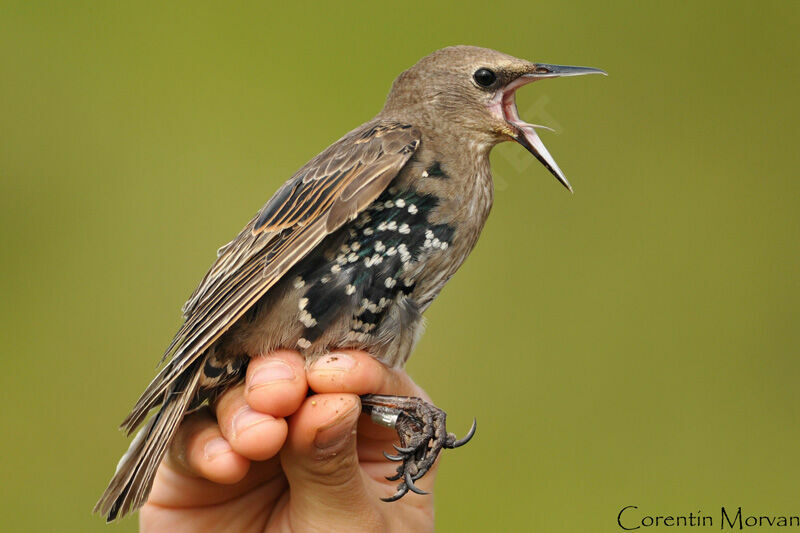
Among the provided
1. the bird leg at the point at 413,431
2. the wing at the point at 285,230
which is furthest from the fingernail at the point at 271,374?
the bird leg at the point at 413,431

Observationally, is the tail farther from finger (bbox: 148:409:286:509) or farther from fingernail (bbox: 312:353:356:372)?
fingernail (bbox: 312:353:356:372)

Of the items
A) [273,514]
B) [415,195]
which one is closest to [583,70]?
[415,195]

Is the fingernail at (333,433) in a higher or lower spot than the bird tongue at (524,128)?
lower

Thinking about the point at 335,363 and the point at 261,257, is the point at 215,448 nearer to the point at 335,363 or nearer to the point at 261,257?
the point at 335,363

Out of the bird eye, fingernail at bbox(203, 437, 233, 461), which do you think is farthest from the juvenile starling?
the bird eye

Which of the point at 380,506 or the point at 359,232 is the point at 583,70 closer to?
the point at 359,232

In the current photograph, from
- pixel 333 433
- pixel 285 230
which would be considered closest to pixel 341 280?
pixel 285 230

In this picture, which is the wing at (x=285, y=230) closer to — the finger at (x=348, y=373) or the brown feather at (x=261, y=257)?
the brown feather at (x=261, y=257)

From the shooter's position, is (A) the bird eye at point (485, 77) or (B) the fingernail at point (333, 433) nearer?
(B) the fingernail at point (333, 433)
